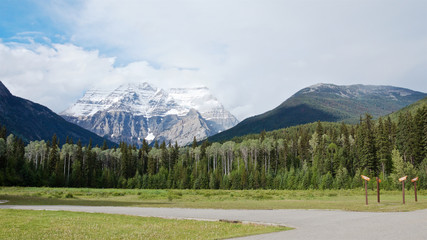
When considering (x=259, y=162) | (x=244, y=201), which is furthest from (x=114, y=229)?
(x=259, y=162)

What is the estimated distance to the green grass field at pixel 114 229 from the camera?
18.5 m

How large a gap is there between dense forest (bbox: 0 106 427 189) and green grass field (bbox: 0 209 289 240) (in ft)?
244

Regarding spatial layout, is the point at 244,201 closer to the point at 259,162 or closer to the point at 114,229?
the point at 114,229

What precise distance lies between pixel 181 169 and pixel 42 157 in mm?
62271

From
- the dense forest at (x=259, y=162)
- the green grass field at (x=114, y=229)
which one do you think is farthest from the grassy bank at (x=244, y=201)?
the dense forest at (x=259, y=162)

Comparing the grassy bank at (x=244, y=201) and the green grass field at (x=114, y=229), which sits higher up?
the green grass field at (x=114, y=229)

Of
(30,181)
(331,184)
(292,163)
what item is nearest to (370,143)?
(331,184)

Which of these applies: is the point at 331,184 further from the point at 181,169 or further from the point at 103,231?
the point at 103,231

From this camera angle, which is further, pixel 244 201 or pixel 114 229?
pixel 244 201

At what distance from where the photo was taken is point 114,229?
68.7 feet

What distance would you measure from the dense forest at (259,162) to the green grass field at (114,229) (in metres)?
74.5

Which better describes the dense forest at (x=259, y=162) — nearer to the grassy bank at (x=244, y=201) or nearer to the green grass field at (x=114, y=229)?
the grassy bank at (x=244, y=201)

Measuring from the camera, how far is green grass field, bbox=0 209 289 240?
1847 cm

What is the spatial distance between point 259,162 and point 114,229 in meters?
127
